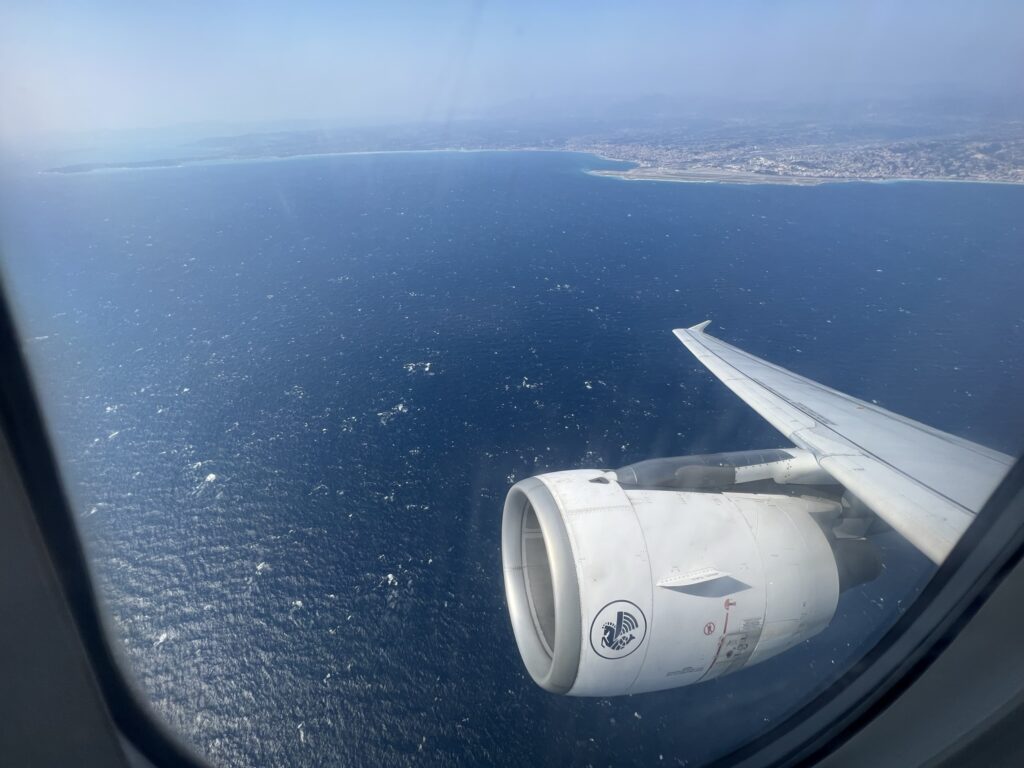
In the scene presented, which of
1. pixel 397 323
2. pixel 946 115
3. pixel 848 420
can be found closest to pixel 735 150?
pixel 946 115

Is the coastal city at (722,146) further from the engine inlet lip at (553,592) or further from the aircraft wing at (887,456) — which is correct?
the engine inlet lip at (553,592)

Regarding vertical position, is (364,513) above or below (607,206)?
below

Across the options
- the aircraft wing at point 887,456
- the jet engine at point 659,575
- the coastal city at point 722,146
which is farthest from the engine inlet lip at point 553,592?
the coastal city at point 722,146


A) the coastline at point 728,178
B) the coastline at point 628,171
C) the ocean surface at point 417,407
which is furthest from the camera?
the coastline at point 728,178

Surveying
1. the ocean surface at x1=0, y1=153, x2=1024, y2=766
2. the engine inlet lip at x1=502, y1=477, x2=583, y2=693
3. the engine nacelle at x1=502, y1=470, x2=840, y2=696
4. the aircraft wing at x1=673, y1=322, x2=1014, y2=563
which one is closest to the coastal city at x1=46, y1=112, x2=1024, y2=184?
the ocean surface at x1=0, y1=153, x2=1024, y2=766

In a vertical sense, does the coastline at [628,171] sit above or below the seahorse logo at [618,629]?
above

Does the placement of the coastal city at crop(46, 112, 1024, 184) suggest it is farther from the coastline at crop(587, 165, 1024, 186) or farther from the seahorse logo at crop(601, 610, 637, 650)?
the seahorse logo at crop(601, 610, 637, 650)

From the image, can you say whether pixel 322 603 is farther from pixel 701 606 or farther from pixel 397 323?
pixel 397 323
